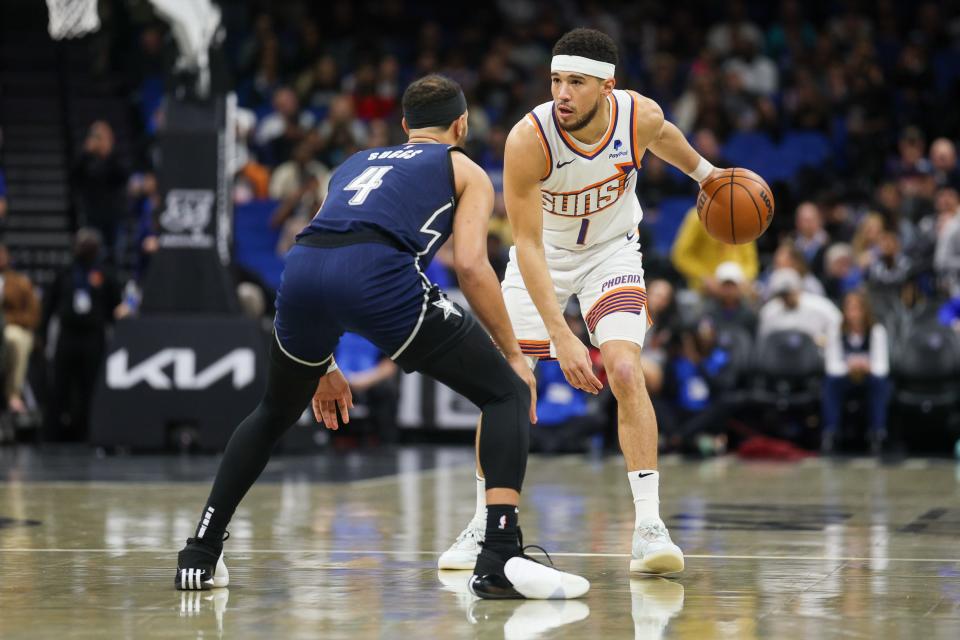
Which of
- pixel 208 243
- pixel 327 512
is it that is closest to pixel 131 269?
pixel 208 243

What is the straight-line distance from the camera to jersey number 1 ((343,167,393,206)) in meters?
5.91

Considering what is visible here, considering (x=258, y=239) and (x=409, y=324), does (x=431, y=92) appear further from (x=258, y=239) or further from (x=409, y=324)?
(x=258, y=239)

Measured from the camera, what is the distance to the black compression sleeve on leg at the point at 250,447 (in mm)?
5953

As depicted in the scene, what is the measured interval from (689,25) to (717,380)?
26.6ft

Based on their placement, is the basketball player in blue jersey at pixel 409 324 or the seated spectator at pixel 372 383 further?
the seated spectator at pixel 372 383

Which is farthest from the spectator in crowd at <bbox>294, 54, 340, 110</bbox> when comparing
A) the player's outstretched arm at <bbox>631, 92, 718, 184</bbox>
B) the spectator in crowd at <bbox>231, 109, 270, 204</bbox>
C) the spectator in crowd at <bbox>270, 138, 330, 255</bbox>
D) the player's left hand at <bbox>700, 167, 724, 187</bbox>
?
the player's outstretched arm at <bbox>631, 92, 718, 184</bbox>

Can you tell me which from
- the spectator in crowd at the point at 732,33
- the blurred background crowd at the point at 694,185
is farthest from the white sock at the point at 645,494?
the spectator in crowd at the point at 732,33

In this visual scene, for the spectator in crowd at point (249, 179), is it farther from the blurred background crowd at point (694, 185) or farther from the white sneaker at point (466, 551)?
the white sneaker at point (466, 551)

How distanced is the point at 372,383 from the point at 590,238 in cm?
852

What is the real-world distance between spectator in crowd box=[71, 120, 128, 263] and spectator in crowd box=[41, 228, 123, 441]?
2.21 meters

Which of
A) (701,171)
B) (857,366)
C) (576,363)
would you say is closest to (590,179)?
(701,171)

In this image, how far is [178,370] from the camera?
45.7ft

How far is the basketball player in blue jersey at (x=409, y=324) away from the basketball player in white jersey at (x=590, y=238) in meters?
0.65

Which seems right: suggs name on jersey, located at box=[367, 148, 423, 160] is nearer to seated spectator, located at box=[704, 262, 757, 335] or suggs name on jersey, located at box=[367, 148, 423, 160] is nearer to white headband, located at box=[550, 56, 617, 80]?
white headband, located at box=[550, 56, 617, 80]
